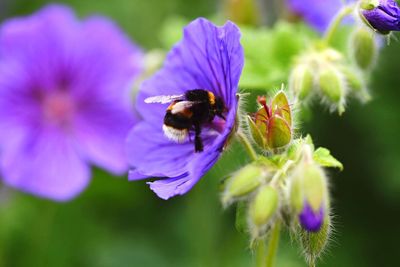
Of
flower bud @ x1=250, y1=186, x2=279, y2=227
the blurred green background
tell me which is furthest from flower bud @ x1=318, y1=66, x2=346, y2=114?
the blurred green background

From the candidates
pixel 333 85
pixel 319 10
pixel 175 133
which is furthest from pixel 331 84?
pixel 319 10

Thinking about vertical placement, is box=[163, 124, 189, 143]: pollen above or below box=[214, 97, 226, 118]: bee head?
below

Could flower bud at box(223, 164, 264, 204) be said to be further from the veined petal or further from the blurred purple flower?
the blurred purple flower

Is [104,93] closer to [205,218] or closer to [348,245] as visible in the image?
[205,218]

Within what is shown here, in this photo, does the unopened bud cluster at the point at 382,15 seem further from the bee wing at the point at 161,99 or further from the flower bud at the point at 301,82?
the bee wing at the point at 161,99

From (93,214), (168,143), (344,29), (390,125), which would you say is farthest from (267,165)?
(93,214)
